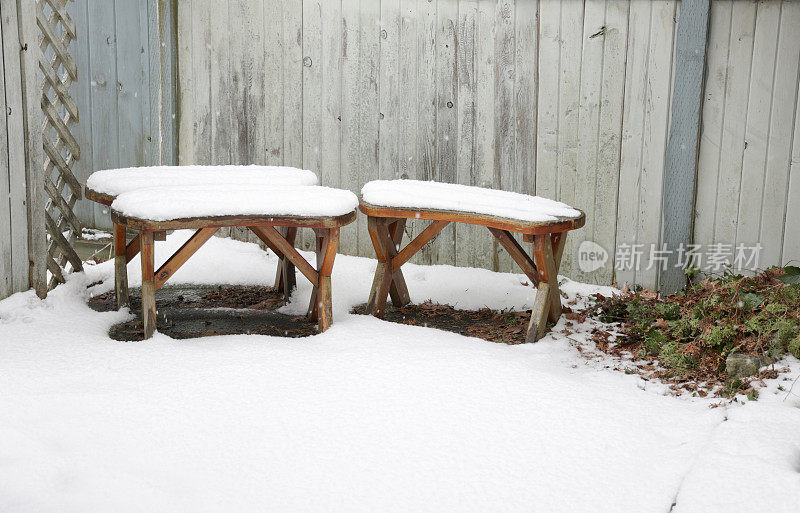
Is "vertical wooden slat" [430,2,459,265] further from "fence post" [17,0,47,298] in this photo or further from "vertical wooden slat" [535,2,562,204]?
"fence post" [17,0,47,298]

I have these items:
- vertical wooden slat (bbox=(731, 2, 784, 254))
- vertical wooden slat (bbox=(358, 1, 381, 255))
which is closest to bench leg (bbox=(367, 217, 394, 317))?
vertical wooden slat (bbox=(358, 1, 381, 255))

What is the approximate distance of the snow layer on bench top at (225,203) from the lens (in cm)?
429

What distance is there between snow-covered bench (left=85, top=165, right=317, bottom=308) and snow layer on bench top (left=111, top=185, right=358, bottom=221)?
0.27 meters

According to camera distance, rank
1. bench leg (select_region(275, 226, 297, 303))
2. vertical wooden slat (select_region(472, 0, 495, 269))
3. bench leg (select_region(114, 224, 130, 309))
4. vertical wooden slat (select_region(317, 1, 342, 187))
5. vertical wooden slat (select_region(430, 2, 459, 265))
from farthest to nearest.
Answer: vertical wooden slat (select_region(317, 1, 342, 187)) → vertical wooden slat (select_region(430, 2, 459, 265)) → vertical wooden slat (select_region(472, 0, 495, 269)) → bench leg (select_region(275, 226, 297, 303)) → bench leg (select_region(114, 224, 130, 309))

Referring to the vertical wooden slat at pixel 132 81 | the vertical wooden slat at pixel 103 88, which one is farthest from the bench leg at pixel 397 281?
the vertical wooden slat at pixel 103 88

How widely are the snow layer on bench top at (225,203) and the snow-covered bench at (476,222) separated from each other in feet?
0.96

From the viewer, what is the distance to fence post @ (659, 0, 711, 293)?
195 inches

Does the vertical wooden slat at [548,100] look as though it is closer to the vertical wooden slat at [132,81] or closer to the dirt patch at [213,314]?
the dirt patch at [213,314]

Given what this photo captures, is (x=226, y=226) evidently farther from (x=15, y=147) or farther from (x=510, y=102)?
(x=510, y=102)

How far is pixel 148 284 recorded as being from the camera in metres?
4.41

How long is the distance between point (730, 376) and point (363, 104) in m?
3.20

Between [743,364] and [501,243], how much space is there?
4.54 feet

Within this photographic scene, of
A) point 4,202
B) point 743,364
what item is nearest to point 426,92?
point 4,202

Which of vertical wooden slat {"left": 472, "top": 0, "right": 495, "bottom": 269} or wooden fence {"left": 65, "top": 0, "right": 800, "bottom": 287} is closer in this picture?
wooden fence {"left": 65, "top": 0, "right": 800, "bottom": 287}
